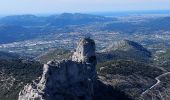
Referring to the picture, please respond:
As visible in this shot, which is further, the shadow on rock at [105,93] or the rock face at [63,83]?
the shadow on rock at [105,93]

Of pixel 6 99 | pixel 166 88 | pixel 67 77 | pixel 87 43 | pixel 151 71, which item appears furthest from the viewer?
pixel 151 71

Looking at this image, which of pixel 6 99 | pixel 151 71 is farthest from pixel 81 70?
pixel 151 71

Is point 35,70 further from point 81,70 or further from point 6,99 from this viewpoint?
point 81,70

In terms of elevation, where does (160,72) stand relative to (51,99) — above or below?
below

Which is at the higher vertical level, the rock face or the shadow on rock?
the rock face

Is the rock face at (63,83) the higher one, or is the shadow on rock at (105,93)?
the rock face at (63,83)

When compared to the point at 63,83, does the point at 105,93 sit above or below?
below

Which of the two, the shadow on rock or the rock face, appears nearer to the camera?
the rock face

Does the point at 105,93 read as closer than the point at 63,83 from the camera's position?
No
